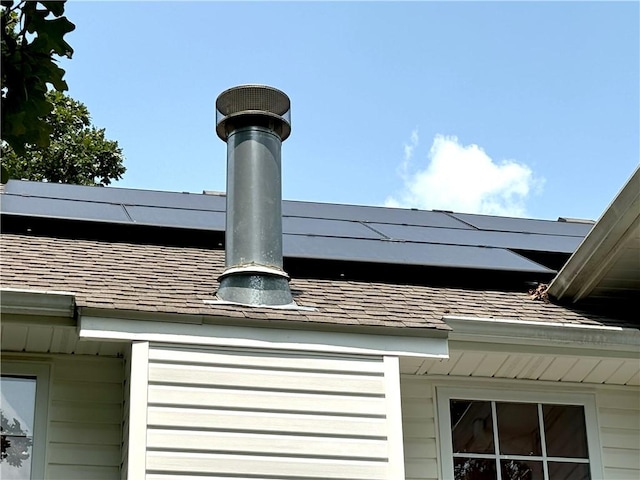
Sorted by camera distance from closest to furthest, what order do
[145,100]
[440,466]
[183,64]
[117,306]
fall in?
[117,306] → [440,466] → [183,64] → [145,100]

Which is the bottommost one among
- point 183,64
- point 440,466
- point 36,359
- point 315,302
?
point 440,466

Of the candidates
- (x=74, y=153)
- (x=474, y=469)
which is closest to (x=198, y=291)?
(x=474, y=469)

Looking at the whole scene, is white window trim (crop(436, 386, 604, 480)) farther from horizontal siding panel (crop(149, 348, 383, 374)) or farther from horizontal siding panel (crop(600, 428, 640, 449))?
horizontal siding panel (crop(149, 348, 383, 374))

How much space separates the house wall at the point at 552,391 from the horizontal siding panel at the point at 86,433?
1.90 metres

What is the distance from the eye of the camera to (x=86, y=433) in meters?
6.79

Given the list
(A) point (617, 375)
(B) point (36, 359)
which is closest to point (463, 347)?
(A) point (617, 375)

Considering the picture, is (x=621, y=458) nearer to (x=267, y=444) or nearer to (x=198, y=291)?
(x=267, y=444)

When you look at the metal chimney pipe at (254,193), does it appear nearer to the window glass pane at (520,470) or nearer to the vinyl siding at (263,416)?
the vinyl siding at (263,416)

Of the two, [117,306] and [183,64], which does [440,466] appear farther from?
[183,64]

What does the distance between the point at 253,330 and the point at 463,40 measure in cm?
563

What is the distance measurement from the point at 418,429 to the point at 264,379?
1.28 m

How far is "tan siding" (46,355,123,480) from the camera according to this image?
21.9 feet

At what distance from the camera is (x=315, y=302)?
293 inches

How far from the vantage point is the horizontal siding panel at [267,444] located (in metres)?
6.33
